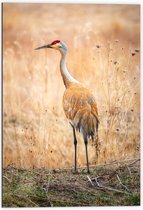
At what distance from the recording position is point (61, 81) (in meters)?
5.69

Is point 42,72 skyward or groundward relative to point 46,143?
skyward

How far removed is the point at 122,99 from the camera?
570 centimetres

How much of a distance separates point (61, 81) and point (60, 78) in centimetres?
3

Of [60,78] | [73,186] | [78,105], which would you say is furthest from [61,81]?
[73,186]

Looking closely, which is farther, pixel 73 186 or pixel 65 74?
pixel 65 74

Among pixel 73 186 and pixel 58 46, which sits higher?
pixel 58 46

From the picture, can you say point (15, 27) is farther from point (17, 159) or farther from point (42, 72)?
point (17, 159)

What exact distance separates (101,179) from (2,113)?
1.14 metres

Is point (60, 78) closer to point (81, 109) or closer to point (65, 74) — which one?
point (65, 74)

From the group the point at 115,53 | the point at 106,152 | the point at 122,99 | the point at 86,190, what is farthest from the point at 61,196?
the point at 115,53

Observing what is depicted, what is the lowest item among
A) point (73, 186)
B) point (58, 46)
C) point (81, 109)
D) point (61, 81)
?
point (73, 186)

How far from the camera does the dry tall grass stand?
220 inches

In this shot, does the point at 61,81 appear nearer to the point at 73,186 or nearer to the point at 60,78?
the point at 60,78

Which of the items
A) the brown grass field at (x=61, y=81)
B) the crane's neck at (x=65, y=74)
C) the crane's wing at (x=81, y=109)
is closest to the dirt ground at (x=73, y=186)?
the brown grass field at (x=61, y=81)
